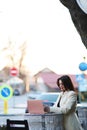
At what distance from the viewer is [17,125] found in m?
6.32

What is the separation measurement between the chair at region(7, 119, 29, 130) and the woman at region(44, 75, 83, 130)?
1.44 feet

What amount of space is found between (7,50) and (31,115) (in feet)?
151

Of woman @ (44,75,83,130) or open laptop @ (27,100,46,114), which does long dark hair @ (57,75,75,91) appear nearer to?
woman @ (44,75,83,130)

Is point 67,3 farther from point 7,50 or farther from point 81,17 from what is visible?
point 7,50

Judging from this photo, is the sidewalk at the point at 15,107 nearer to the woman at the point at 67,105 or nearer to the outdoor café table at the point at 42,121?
the woman at the point at 67,105

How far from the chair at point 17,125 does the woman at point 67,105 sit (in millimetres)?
440

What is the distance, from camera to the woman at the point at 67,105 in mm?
6418

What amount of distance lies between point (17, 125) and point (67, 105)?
81 centimetres

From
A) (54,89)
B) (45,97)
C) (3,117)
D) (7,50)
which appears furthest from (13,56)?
(3,117)

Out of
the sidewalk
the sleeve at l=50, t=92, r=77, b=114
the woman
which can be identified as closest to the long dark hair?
the woman

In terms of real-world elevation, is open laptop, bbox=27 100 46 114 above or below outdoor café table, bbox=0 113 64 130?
above

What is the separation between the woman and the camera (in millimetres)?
6418

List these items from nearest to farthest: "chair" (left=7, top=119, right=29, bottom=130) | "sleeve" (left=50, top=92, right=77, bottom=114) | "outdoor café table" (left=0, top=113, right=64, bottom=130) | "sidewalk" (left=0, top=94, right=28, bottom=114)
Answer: "chair" (left=7, top=119, right=29, bottom=130) < "outdoor café table" (left=0, top=113, right=64, bottom=130) < "sleeve" (left=50, top=92, right=77, bottom=114) < "sidewalk" (left=0, top=94, right=28, bottom=114)

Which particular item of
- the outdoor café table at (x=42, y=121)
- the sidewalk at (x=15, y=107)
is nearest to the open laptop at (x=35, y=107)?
the outdoor café table at (x=42, y=121)
